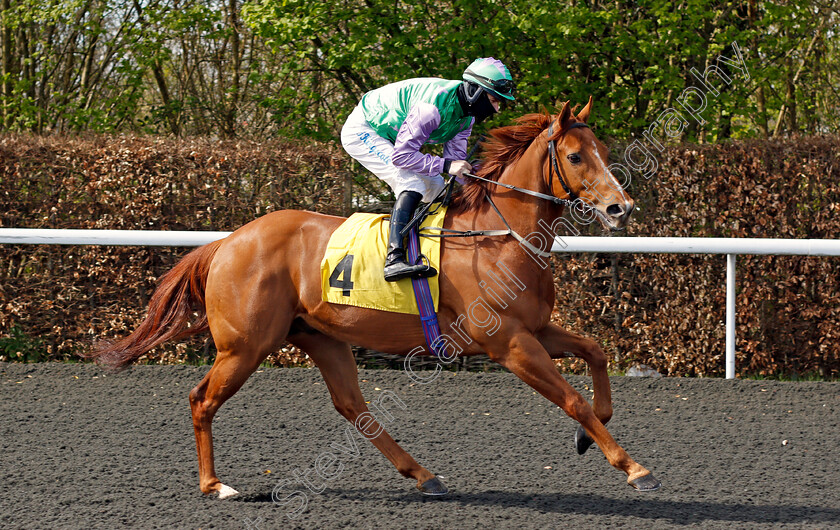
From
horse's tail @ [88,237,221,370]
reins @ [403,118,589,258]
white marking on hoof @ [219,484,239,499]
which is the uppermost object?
reins @ [403,118,589,258]

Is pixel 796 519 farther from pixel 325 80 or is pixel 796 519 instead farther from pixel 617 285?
pixel 325 80

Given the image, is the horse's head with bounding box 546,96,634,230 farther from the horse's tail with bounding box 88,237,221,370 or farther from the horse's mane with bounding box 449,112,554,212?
the horse's tail with bounding box 88,237,221,370

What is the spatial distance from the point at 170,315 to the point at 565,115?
222 cm

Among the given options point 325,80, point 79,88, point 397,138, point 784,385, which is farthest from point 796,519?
point 79,88

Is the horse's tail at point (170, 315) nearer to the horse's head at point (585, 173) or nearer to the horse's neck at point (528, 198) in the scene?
the horse's neck at point (528, 198)

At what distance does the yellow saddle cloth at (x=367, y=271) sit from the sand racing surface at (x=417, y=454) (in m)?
0.90

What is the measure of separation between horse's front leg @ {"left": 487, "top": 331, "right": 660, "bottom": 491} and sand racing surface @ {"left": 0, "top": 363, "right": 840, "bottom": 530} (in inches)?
8.9

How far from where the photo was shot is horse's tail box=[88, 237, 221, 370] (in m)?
4.33

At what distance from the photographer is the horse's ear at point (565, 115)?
143 inches

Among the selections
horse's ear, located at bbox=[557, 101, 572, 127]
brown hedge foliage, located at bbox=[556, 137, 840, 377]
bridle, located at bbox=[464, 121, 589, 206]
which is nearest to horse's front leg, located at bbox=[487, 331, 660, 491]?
bridle, located at bbox=[464, 121, 589, 206]

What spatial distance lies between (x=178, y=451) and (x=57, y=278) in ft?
9.90

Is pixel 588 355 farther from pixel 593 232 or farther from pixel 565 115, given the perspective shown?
pixel 593 232

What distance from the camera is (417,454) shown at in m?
4.55

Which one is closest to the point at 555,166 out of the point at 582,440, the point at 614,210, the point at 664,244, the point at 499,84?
the point at 614,210
